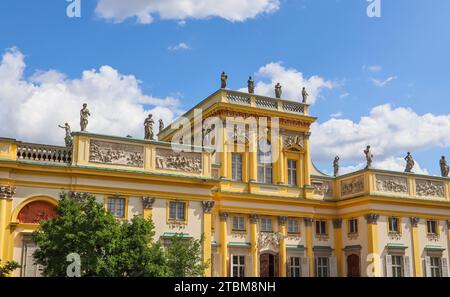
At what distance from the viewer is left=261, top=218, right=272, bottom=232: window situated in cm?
4081

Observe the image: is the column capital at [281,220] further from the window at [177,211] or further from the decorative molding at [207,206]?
the window at [177,211]

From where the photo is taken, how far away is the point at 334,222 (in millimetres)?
44375

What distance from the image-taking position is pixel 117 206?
32.8 metres

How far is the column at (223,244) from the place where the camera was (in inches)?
1505

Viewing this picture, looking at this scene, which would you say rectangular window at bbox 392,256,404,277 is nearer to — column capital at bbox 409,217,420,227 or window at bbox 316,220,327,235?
column capital at bbox 409,217,420,227

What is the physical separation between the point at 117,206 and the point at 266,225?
12.5 metres

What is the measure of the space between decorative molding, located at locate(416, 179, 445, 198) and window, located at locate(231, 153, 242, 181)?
14936 millimetres

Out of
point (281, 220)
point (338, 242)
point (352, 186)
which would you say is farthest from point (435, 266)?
point (281, 220)

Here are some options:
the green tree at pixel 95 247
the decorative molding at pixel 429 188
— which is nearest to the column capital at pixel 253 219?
the decorative molding at pixel 429 188

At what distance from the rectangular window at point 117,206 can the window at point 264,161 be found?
1225 cm
